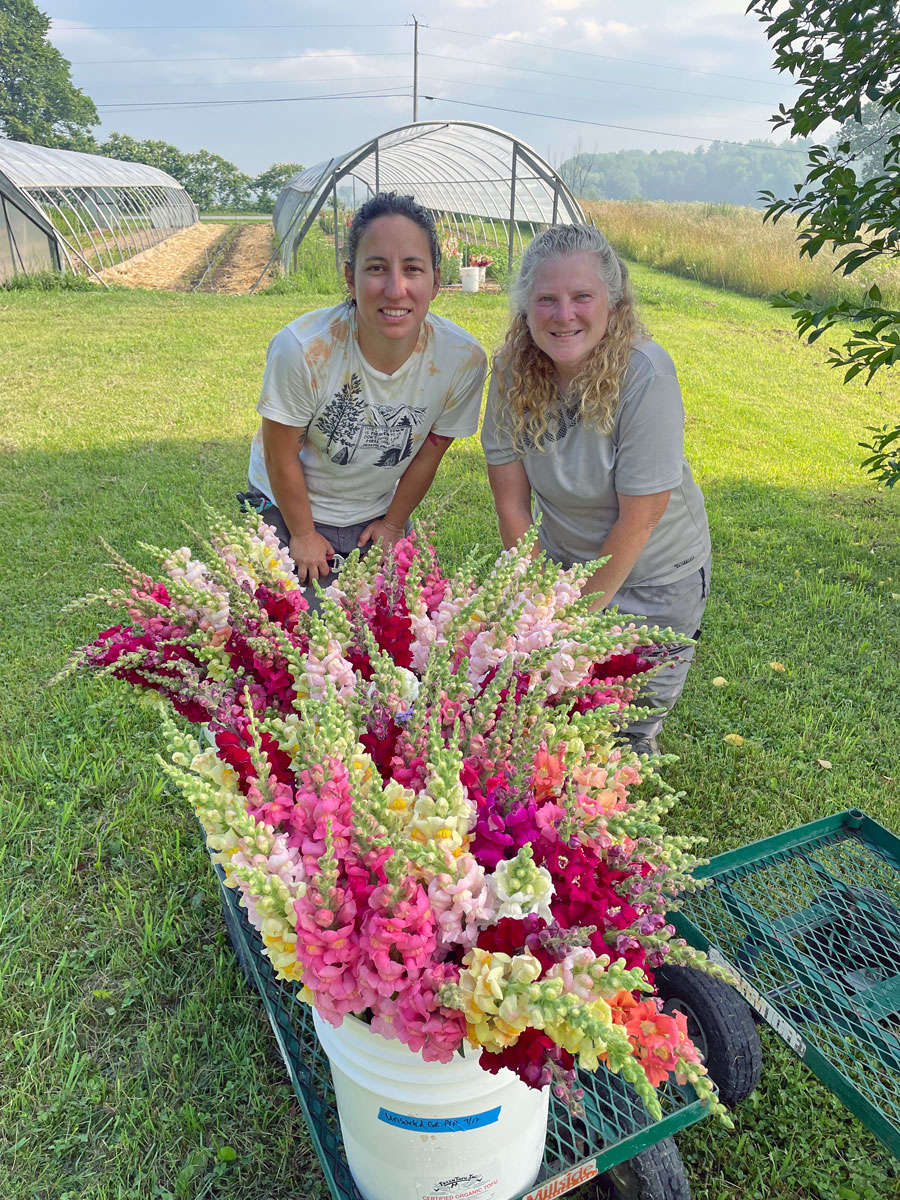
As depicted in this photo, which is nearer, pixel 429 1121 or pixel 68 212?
pixel 429 1121

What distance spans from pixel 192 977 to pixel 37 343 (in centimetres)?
935

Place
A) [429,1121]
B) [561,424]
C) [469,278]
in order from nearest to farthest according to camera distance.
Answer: [429,1121]
[561,424]
[469,278]

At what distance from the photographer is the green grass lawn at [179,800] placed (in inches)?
70.1

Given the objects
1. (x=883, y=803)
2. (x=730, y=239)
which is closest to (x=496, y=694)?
(x=883, y=803)

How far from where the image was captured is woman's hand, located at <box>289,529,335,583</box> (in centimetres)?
264

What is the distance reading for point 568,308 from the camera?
6.77 ft

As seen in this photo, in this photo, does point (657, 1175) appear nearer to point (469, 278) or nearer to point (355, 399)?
point (355, 399)

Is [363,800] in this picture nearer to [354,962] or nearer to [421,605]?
[354,962]

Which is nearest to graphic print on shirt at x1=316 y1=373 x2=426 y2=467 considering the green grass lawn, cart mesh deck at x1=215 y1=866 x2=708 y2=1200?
the green grass lawn

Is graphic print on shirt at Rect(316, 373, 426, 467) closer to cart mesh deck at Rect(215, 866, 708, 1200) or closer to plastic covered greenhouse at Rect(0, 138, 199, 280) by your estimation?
cart mesh deck at Rect(215, 866, 708, 1200)

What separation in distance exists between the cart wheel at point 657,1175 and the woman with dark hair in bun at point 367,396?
173 centimetres

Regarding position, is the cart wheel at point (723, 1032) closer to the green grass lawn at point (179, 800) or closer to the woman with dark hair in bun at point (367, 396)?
the green grass lawn at point (179, 800)

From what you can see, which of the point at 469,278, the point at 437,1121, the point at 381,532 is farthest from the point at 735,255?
the point at 437,1121

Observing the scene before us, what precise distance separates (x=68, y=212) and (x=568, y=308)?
16670 mm
